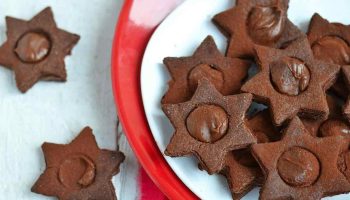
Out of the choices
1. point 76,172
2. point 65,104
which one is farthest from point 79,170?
point 65,104

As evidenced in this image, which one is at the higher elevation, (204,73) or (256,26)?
(256,26)

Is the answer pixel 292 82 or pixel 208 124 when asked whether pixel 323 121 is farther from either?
pixel 208 124

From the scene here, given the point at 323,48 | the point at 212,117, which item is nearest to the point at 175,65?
the point at 212,117

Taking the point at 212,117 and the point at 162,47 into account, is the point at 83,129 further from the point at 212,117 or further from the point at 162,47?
the point at 212,117

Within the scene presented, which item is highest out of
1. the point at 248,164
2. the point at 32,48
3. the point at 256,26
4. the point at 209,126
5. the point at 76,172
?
the point at 256,26

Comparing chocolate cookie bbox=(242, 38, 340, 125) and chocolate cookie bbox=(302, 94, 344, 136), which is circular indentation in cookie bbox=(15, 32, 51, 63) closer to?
chocolate cookie bbox=(242, 38, 340, 125)

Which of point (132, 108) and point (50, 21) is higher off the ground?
point (50, 21)
